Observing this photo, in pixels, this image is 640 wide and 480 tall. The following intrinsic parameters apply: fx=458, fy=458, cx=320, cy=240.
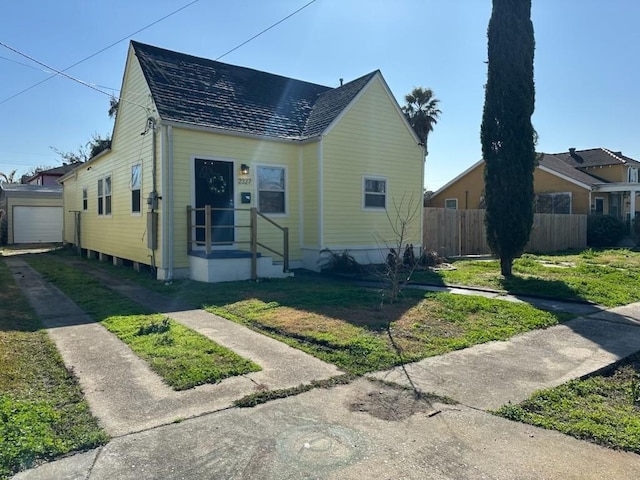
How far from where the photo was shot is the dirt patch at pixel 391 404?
3732 mm

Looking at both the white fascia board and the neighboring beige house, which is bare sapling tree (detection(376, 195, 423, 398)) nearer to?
the neighboring beige house

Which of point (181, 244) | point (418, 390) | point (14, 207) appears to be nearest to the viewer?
point (418, 390)

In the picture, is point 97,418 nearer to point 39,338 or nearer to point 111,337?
point 111,337

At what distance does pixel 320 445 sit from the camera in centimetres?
320

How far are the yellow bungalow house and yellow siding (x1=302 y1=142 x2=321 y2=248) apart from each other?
4cm

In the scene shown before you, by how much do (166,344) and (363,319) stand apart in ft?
9.34

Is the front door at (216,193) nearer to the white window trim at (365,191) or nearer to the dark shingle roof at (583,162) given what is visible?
the white window trim at (365,191)

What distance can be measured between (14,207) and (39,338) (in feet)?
82.0

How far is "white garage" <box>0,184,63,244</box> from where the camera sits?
86.5 feet

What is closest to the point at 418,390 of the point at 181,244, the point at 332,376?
the point at 332,376

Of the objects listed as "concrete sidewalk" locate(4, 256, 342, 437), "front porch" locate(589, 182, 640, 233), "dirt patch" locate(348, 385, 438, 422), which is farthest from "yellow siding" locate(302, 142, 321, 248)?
"front porch" locate(589, 182, 640, 233)

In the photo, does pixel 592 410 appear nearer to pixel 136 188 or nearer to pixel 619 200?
pixel 136 188

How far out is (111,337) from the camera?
6.07m

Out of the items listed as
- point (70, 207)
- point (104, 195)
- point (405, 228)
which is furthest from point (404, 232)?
point (70, 207)
